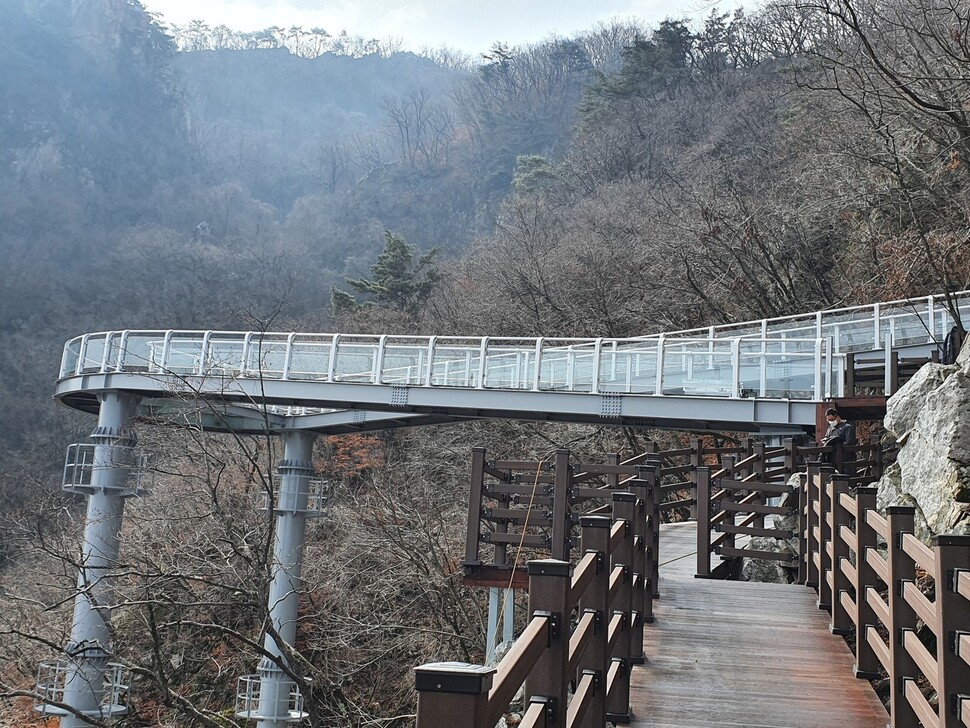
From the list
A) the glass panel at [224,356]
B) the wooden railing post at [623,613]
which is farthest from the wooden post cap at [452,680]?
the glass panel at [224,356]

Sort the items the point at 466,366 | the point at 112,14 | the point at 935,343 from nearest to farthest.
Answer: the point at 935,343
the point at 466,366
the point at 112,14

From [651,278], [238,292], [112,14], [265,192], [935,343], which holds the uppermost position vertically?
[112,14]

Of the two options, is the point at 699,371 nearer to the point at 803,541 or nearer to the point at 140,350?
the point at 803,541

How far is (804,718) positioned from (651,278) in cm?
2842

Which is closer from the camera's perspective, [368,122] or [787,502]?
[787,502]

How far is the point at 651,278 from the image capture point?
107ft

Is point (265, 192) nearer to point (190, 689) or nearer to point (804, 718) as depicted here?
point (190, 689)

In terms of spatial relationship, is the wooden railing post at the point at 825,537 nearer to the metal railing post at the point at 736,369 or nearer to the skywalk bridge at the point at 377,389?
the skywalk bridge at the point at 377,389

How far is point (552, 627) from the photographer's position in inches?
133

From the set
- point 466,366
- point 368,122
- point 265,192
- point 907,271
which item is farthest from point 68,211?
point 907,271

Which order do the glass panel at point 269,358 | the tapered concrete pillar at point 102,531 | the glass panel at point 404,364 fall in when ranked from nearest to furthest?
the tapered concrete pillar at point 102,531, the glass panel at point 404,364, the glass panel at point 269,358

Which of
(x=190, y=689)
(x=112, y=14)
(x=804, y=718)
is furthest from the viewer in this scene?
(x=112, y=14)

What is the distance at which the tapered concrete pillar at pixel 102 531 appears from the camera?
67.5ft

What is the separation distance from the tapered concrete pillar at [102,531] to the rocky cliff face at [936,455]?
1686cm
